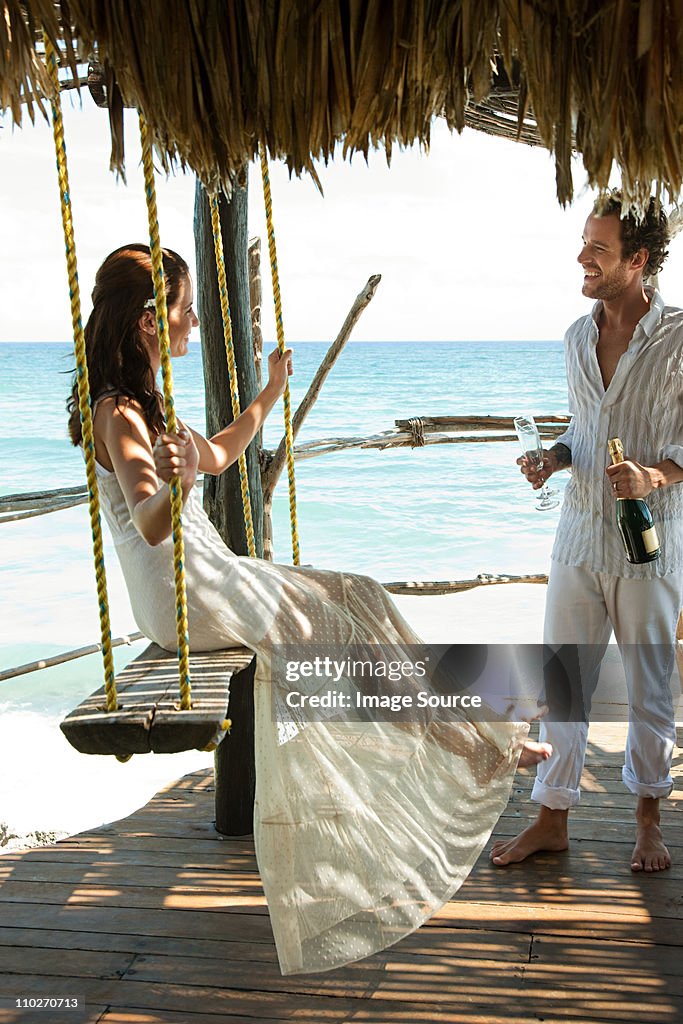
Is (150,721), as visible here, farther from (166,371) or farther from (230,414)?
(230,414)

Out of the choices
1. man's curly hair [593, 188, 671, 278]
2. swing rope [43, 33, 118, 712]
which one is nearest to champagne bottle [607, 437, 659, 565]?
man's curly hair [593, 188, 671, 278]

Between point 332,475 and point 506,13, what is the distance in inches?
545

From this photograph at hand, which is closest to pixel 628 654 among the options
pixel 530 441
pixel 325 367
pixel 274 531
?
pixel 530 441

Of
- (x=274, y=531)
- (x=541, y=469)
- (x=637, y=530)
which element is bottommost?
(x=274, y=531)

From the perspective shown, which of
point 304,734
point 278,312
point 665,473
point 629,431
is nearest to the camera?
point 304,734

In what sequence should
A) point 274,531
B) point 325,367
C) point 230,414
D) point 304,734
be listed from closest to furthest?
1. point 304,734
2. point 230,414
3. point 325,367
4. point 274,531

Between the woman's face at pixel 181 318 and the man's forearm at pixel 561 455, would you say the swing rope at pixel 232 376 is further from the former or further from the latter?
the man's forearm at pixel 561 455

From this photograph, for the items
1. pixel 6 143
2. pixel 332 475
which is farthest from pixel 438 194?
pixel 332 475

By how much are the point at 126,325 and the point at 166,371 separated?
557mm

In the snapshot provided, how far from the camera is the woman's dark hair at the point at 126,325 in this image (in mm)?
2316

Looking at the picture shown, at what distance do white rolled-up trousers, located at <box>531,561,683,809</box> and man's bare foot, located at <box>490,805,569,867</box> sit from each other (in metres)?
0.03

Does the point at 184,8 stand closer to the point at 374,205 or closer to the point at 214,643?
the point at 214,643

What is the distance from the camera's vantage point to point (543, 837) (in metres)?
2.70

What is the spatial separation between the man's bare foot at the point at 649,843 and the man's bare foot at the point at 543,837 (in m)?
0.19
